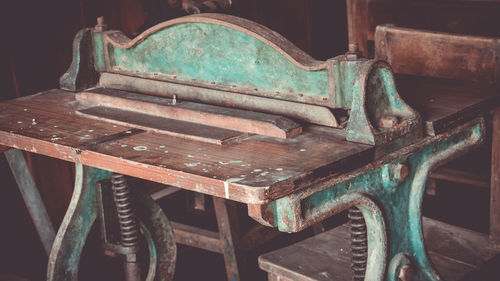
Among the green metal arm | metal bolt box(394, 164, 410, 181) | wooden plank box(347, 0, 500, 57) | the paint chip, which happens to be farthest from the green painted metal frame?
wooden plank box(347, 0, 500, 57)

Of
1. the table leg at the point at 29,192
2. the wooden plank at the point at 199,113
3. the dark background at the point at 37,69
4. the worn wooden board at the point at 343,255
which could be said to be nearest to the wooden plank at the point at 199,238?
the dark background at the point at 37,69

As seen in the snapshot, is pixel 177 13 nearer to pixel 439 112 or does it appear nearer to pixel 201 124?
pixel 201 124

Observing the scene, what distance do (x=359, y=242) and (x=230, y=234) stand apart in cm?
119

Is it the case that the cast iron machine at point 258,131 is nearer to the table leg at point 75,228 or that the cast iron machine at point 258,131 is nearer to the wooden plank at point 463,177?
the table leg at point 75,228

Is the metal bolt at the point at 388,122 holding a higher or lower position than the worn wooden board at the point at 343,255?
higher

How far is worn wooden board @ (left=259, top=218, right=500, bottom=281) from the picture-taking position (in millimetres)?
2270

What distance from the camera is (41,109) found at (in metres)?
2.48

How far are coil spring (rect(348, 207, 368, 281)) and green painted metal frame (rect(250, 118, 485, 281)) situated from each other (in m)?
0.07

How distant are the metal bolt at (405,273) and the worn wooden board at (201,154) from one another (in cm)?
38

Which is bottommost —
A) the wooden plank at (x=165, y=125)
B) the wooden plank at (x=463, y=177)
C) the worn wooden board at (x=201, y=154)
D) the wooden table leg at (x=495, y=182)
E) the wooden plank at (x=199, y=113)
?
the wooden plank at (x=463, y=177)

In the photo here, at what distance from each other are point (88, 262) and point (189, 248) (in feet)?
1.65

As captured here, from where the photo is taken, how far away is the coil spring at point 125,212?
2545mm

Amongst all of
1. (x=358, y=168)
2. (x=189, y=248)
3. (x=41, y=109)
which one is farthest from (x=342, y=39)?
(x=358, y=168)

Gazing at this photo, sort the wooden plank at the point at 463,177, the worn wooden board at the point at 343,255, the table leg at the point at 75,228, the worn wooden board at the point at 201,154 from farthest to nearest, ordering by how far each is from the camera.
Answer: the wooden plank at the point at 463,177 < the table leg at the point at 75,228 < the worn wooden board at the point at 343,255 < the worn wooden board at the point at 201,154
